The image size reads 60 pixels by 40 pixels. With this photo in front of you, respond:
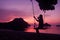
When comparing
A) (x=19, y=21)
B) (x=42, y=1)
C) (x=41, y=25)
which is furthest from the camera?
(x=19, y=21)

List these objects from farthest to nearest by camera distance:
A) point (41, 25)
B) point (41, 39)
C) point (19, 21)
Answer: point (19, 21) < point (41, 25) < point (41, 39)

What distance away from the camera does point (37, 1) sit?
13562 mm

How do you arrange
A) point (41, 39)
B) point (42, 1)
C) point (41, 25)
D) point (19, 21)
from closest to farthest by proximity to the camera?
point (42, 1)
point (41, 39)
point (41, 25)
point (19, 21)

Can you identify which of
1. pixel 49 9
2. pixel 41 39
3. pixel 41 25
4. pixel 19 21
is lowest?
pixel 19 21

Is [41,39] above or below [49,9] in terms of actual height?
below

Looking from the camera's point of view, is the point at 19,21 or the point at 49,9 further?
the point at 19,21

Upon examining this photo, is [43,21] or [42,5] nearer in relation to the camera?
[42,5]

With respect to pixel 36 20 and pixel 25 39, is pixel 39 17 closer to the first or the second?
pixel 36 20

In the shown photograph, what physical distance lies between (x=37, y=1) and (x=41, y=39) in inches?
115

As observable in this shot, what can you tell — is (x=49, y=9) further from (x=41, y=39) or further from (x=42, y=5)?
(x=41, y=39)

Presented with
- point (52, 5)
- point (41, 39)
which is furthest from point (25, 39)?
point (52, 5)

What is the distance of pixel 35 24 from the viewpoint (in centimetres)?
1537

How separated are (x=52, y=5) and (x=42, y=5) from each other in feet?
2.47

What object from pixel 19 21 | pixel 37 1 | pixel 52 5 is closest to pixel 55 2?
pixel 52 5
